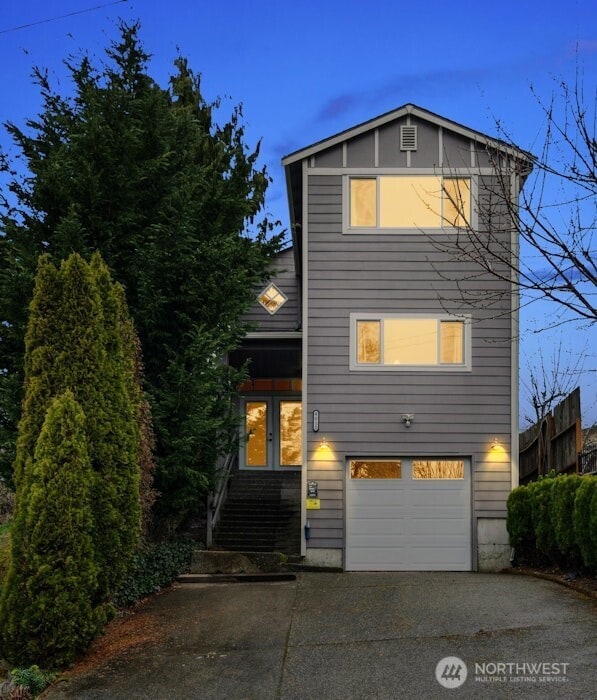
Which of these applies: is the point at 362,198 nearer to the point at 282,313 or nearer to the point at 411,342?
the point at 411,342

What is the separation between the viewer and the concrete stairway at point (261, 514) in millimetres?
13555

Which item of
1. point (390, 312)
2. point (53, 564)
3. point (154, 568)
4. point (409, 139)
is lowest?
point (154, 568)

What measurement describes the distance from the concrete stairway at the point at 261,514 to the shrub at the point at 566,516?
452 centimetres

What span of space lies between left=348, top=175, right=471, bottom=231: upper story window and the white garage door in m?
3.99

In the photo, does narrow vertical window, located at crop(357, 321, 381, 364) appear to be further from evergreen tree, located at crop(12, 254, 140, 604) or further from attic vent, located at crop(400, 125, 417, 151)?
evergreen tree, located at crop(12, 254, 140, 604)

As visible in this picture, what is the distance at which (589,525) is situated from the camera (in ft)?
30.3

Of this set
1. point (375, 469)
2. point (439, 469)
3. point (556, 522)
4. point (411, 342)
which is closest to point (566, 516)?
point (556, 522)

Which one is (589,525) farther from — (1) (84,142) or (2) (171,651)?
(1) (84,142)

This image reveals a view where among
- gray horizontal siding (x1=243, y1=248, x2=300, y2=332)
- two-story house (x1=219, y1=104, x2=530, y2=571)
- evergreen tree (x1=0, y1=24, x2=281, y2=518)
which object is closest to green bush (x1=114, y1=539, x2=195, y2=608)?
evergreen tree (x1=0, y1=24, x2=281, y2=518)

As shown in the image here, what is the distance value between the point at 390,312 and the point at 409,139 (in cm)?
298

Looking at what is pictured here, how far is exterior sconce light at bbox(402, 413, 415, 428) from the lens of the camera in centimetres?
1288

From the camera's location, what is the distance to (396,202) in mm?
13273

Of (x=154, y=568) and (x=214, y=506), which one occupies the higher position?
(x=214, y=506)

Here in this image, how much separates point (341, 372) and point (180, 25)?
21.8 feet
